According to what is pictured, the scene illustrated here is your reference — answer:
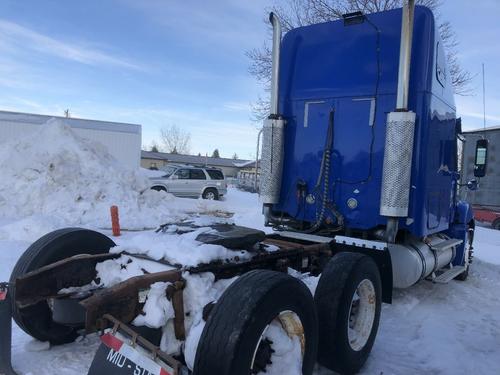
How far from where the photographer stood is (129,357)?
2783mm

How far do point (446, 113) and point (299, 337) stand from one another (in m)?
4.60

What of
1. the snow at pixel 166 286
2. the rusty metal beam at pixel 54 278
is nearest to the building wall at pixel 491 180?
the snow at pixel 166 286

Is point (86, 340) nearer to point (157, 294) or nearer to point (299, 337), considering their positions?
point (157, 294)

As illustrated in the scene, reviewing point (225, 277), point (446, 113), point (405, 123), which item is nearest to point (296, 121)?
point (405, 123)

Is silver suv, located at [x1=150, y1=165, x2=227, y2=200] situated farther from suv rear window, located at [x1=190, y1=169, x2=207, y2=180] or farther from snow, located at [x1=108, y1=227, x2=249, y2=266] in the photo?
snow, located at [x1=108, y1=227, x2=249, y2=266]

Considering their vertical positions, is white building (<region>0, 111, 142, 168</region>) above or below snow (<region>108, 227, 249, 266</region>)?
above

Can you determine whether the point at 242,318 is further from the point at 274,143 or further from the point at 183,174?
the point at 183,174

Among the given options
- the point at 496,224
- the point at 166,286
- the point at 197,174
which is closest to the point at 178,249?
the point at 166,286

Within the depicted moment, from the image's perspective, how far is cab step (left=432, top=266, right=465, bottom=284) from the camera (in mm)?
6273

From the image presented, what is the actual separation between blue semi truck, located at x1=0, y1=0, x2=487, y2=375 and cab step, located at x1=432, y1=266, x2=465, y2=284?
0.12ft

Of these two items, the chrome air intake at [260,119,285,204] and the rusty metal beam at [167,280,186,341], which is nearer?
the rusty metal beam at [167,280,186,341]

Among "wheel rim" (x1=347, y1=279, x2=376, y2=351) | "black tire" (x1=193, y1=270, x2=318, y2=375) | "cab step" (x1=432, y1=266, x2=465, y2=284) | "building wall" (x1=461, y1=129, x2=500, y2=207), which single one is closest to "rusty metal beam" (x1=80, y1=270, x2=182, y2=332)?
"black tire" (x1=193, y1=270, x2=318, y2=375)

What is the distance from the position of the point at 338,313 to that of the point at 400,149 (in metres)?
2.26

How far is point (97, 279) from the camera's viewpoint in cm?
382
